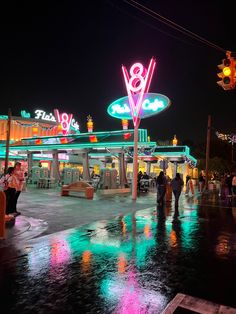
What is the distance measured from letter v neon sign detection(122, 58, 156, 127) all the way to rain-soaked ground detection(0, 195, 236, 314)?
11.0 meters

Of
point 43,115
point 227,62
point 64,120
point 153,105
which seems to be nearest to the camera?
point 227,62

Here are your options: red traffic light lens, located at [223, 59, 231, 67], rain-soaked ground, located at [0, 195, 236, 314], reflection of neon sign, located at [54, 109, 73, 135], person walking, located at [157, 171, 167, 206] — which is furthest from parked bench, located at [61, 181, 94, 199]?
reflection of neon sign, located at [54, 109, 73, 135]

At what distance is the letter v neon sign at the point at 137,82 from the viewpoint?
1902 centimetres

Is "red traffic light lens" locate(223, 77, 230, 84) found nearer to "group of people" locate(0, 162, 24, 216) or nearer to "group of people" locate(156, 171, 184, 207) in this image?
"group of people" locate(156, 171, 184, 207)

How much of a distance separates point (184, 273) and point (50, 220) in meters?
6.42

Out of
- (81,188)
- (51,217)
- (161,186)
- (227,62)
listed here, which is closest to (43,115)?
(81,188)

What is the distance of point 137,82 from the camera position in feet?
65.0

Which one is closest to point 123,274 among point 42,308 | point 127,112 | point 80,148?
point 42,308

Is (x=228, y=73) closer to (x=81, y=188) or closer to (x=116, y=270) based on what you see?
(x=116, y=270)

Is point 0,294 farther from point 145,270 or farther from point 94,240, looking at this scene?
point 94,240

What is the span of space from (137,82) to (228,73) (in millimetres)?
9879

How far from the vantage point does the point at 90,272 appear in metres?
5.64

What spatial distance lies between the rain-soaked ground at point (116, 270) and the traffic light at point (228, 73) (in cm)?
476

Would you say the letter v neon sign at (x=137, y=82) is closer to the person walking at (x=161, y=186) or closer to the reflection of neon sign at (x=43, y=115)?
the person walking at (x=161, y=186)
